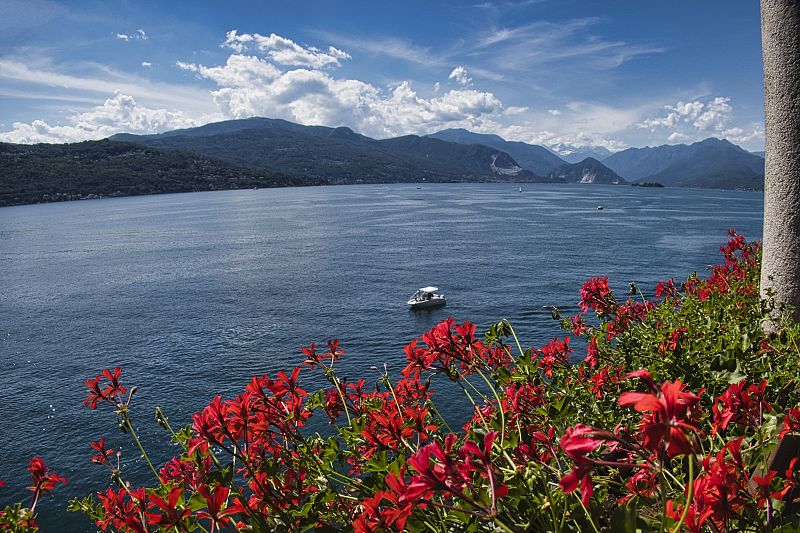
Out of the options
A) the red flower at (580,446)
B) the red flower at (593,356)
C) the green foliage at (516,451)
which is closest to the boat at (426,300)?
the green foliage at (516,451)

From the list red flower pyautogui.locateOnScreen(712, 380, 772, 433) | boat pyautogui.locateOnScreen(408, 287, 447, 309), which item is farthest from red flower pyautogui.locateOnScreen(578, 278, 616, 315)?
boat pyautogui.locateOnScreen(408, 287, 447, 309)

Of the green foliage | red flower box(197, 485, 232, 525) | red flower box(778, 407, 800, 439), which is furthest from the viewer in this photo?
red flower box(778, 407, 800, 439)

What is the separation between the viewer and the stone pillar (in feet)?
20.4

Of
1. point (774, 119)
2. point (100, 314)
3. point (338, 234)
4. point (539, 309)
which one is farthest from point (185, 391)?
point (338, 234)

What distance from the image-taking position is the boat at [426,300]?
116 ft

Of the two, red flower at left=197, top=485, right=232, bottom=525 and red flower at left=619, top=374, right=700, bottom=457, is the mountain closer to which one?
red flower at left=197, top=485, right=232, bottom=525

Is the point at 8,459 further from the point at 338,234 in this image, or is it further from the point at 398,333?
the point at 338,234

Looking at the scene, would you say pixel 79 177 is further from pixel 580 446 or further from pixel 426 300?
pixel 580 446

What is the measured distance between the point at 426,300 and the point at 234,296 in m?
15.7

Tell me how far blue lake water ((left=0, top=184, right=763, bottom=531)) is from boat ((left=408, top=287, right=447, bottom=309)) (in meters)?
0.96

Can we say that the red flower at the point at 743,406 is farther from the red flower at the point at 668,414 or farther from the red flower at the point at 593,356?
the red flower at the point at 593,356

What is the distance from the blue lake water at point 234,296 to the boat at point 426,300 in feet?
3.14

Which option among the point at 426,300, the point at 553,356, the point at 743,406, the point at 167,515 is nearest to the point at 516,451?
the point at 743,406

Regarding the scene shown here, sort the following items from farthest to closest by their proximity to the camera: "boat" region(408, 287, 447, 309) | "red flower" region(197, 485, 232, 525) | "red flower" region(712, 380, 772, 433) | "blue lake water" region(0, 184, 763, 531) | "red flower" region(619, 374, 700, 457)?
"boat" region(408, 287, 447, 309), "blue lake water" region(0, 184, 763, 531), "red flower" region(712, 380, 772, 433), "red flower" region(197, 485, 232, 525), "red flower" region(619, 374, 700, 457)
